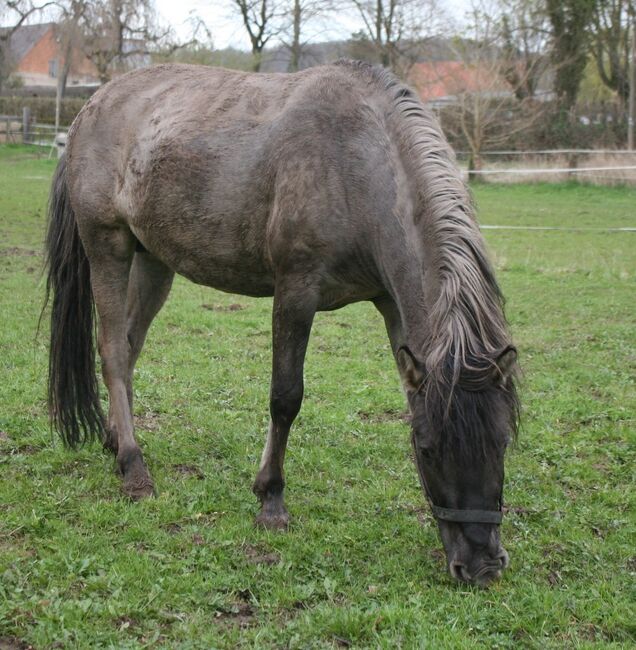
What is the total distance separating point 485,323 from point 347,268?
85 cm

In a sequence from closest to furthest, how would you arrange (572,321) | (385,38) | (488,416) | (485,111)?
1. (488,416)
2. (572,321)
3. (485,111)
4. (385,38)

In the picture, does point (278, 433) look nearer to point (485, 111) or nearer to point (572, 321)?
point (572, 321)

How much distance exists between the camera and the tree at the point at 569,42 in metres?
27.1

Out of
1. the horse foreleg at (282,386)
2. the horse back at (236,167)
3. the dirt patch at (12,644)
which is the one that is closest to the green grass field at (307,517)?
the dirt patch at (12,644)

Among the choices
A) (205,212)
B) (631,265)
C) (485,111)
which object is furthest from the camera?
(485,111)

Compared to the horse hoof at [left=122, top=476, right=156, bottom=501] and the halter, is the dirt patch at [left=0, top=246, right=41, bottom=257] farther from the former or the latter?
the halter

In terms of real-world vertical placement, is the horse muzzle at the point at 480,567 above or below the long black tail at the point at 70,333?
below

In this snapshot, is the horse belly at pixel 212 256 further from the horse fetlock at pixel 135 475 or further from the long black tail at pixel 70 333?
the horse fetlock at pixel 135 475

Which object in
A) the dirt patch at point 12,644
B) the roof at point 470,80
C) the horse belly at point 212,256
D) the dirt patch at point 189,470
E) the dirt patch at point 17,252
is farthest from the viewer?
the roof at point 470,80

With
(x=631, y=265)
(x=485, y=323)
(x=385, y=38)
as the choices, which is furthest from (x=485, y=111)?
(x=485, y=323)

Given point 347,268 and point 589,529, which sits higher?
point 347,268

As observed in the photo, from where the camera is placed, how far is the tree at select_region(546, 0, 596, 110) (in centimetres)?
2709

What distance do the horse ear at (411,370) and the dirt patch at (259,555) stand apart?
38.9 inches

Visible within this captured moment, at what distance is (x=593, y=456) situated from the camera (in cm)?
470
